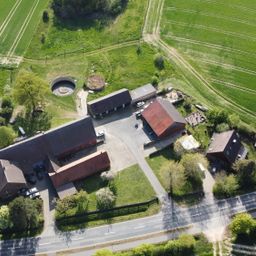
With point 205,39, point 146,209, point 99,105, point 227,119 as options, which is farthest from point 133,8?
point 146,209

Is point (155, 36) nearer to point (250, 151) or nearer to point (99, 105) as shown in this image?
point (99, 105)

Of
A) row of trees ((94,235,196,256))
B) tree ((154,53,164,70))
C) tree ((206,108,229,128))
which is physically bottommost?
row of trees ((94,235,196,256))

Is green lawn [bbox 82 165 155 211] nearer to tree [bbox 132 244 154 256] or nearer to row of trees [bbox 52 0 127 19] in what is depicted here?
tree [bbox 132 244 154 256]

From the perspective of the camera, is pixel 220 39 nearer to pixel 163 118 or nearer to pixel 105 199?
pixel 163 118

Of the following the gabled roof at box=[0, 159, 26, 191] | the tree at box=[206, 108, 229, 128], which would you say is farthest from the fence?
the tree at box=[206, 108, 229, 128]

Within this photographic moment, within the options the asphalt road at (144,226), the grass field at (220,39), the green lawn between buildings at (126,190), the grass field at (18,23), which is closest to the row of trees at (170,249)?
the asphalt road at (144,226)

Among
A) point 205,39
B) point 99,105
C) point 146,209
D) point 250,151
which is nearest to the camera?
point 146,209

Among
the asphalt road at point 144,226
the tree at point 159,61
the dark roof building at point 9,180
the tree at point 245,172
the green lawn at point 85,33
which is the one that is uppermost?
the green lawn at point 85,33

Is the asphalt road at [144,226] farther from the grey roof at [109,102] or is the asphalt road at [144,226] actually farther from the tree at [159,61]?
the tree at [159,61]
